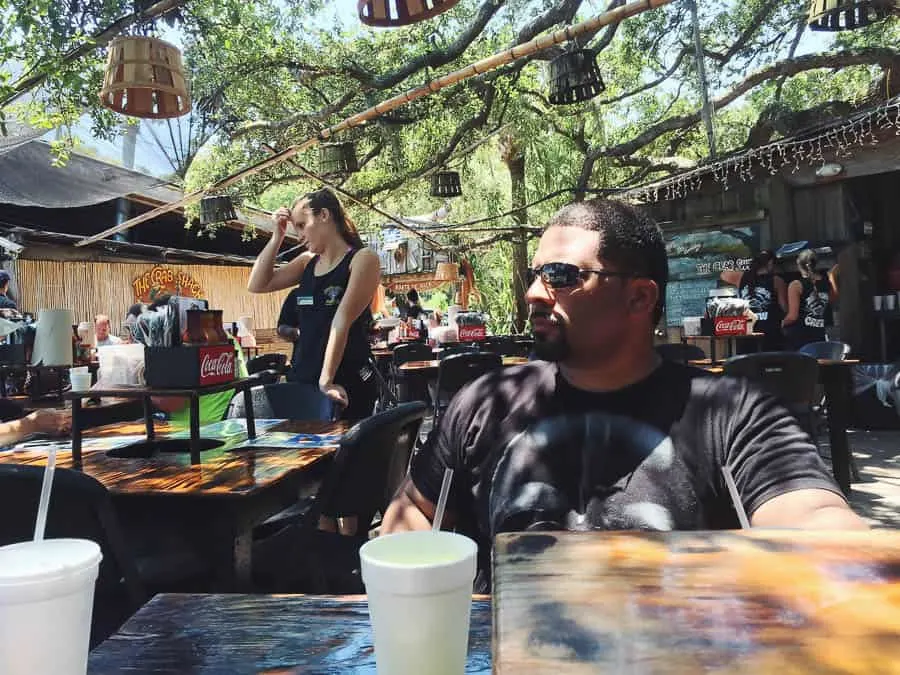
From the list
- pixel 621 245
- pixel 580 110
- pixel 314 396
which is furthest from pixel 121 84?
pixel 580 110

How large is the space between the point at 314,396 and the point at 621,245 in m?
2.13

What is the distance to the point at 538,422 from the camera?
1662 millimetres

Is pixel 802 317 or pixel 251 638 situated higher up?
pixel 802 317

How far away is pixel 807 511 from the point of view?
4.52 feet

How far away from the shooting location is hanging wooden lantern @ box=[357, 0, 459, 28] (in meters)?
4.09

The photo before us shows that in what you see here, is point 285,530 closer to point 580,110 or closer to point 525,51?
point 525,51

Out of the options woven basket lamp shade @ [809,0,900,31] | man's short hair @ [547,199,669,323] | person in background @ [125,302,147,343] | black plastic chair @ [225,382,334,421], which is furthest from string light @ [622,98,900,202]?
man's short hair @ [547,199,669,323]

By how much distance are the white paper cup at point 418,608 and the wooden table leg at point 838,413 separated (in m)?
5.22

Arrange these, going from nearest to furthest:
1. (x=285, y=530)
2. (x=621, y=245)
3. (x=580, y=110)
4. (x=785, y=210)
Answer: (x=621, y=245) → (x=285, y=530) → (x=785, y=210) → (x=580, y=110)

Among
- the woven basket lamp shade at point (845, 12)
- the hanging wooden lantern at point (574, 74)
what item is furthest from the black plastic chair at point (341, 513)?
the hanging wooden lantern at point (574, 74)

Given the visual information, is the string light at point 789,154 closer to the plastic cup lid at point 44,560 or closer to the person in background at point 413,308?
the person in background at point 413,308

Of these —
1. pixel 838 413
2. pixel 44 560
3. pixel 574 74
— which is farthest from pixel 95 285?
pixel 44 560

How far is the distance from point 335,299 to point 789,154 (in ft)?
26.4

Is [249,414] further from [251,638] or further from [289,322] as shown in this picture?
[251,638]
